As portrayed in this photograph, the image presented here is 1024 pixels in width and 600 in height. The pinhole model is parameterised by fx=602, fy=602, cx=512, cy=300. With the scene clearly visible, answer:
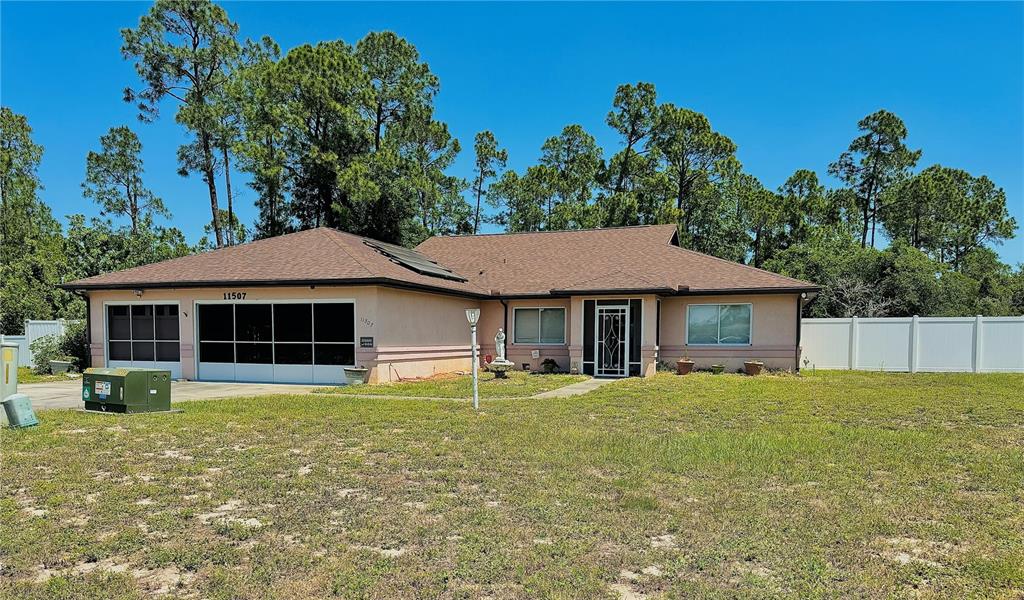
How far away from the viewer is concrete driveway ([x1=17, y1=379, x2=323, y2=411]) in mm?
12680

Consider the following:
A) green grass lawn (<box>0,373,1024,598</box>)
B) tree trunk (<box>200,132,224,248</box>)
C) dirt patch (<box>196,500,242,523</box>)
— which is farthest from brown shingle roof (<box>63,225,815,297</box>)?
tree trunk (<box>200,132,224,248</box>)

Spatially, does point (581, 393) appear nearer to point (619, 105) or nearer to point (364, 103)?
point (364, 103)

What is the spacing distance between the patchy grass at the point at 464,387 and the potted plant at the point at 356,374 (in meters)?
0.30

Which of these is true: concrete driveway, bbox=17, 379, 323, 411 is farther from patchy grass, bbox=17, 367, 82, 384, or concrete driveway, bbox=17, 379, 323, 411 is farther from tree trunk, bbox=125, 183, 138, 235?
tree trunk, bbox=125, 183, 138, 235

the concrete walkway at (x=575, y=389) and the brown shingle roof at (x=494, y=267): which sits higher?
the brown shingle roof at (x=494, y=267)

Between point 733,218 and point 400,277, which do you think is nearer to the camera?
point 400,277

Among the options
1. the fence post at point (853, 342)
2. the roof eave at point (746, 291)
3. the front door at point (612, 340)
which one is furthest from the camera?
the fence post at point (853, 342)

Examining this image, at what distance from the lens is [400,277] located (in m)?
16.7

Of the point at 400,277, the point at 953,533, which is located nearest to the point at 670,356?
the point at 400,277

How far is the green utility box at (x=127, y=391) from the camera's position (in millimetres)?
10984

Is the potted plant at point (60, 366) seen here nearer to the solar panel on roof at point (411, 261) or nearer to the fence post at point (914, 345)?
the solar panel on roof at point (411, 261)

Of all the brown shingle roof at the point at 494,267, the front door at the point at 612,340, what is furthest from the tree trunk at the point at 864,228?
the front door at the point at 612,340

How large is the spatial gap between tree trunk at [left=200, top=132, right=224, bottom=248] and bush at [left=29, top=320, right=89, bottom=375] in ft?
42.7

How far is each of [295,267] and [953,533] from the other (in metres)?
16.0
